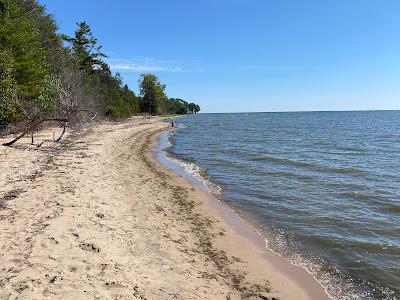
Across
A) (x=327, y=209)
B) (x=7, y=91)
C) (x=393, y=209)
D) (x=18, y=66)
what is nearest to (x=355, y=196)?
(x=393, y=209)

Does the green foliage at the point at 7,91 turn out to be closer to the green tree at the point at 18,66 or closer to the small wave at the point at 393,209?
the green tree at the point at 18,66

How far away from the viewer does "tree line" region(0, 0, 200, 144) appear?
24969mm

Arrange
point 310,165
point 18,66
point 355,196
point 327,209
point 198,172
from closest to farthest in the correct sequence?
point 327,209
point 355,196
point 198,172
point 310,165
point 18,66

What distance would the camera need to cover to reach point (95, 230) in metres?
8.73

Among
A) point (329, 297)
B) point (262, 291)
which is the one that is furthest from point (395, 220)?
point (262, 291)

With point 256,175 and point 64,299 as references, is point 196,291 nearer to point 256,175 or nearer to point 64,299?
point 64,299

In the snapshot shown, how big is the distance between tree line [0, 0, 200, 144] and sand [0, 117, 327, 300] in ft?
35.4

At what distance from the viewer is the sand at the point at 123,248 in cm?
624

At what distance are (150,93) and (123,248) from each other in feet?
363

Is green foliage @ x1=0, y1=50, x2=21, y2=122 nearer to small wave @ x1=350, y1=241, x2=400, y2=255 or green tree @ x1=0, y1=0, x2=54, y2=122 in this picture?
green tree @ x1=0, y1=0, x2=54, y2=122

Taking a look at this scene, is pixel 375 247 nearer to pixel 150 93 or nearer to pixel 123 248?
pixel 123 248

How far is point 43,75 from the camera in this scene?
32.0m

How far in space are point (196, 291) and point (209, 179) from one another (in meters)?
11.9

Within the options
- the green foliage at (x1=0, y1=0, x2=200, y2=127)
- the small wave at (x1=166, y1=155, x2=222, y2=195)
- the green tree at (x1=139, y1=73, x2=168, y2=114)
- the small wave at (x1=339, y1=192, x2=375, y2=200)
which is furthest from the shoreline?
the green tree at (x1=139, y1=73, x2=168, y2=114)
